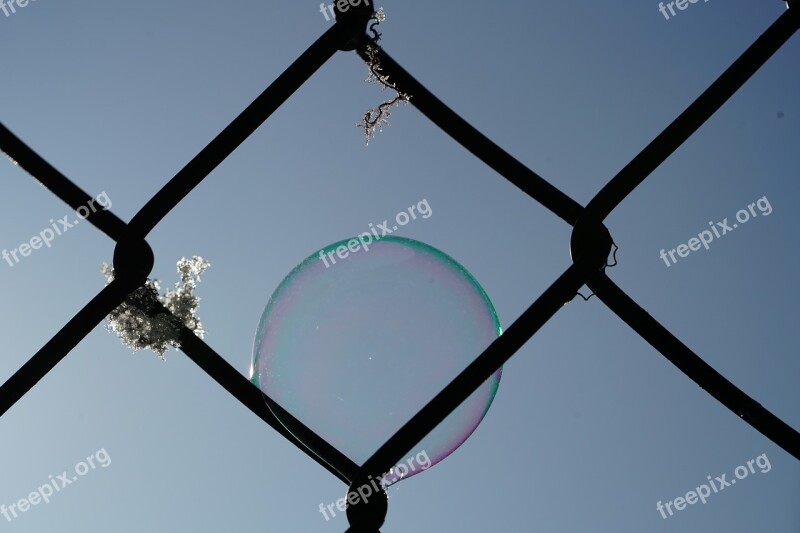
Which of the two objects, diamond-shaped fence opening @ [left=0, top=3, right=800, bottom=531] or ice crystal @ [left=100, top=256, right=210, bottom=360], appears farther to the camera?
ice crystal @ [left=100, top=256, right=210, bottom=360]

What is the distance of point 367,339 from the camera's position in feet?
9.50

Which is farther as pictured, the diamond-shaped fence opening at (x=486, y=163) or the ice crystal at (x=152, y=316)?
the ice crystal at (x=152, y=316)

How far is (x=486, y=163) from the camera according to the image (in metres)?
2.62

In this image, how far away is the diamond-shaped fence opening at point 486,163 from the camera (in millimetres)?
2289

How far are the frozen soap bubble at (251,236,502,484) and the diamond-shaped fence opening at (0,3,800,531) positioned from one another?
229 millimetres

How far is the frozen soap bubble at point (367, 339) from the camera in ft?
9.59

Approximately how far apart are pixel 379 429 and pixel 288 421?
38 centimetres

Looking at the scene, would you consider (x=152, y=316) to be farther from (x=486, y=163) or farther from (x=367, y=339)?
(x=486, y=163)

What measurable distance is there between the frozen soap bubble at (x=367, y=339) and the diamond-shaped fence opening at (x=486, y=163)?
23 centimetres

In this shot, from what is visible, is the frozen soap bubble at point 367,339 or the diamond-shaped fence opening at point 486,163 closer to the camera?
the diamond-shaped fence opening at point 486,163

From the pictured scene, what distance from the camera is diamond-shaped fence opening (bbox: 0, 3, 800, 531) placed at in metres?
2.29

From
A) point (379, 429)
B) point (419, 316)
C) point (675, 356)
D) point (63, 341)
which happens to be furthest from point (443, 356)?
point (63, 341)

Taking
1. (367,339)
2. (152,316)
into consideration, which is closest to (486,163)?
(367,339)

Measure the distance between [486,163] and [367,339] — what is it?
2.82 ft
